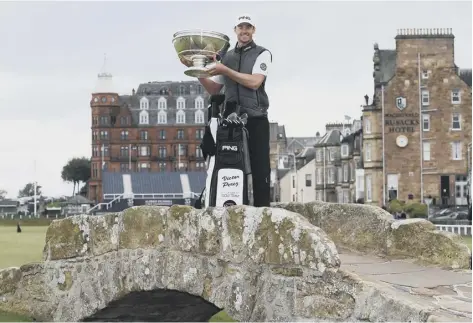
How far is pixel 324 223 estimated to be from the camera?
38.6 ft

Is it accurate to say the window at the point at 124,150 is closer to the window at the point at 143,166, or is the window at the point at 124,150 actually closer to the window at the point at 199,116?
the window at the point at 143,166

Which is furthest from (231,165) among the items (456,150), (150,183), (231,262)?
(150,183)

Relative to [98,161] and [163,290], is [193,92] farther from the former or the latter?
[163,290]

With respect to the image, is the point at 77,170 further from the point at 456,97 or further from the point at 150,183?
the point at 456,97

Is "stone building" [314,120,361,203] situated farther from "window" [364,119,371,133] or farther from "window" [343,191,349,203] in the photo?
"window" [364,119,371,133]

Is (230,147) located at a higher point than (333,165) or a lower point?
lower

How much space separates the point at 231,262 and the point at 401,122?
6693 cm

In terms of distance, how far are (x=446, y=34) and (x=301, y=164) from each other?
49.7 m

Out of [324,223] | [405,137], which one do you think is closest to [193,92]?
[405,137]

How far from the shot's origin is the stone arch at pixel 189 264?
7.93 m

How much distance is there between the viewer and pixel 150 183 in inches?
3848

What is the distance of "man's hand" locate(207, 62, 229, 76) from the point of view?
9609 mm

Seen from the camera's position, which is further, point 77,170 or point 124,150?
point 77,170

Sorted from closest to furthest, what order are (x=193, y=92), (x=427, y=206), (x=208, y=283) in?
(x=208, y=283), (x=427, y=206), (x=193, y=92)
